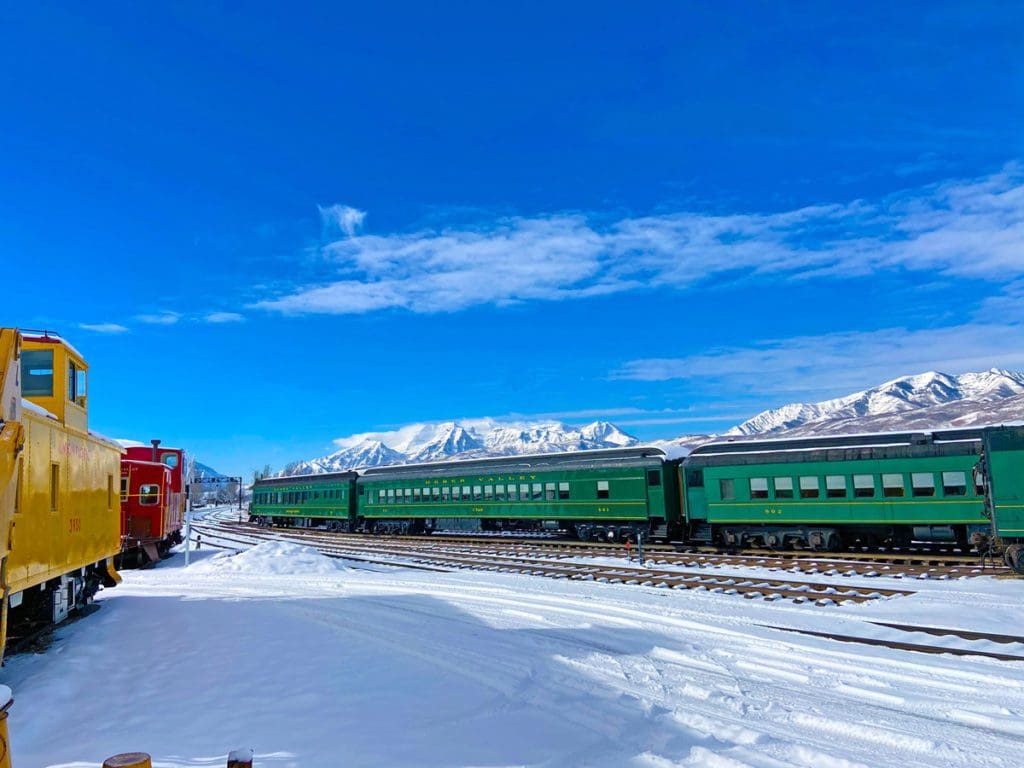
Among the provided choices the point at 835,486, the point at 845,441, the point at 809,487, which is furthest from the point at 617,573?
the point at 845,441

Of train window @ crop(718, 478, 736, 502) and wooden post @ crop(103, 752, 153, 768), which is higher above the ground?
train window @ crop(718, 478, 736, 502)

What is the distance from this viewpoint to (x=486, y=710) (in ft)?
23.7

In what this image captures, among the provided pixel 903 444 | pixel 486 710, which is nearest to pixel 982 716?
pixel 486 710

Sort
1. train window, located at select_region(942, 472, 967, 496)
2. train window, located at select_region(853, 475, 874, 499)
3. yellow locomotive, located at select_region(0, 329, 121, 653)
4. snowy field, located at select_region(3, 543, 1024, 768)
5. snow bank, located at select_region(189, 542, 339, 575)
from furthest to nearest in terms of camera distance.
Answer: snow bank, located at select_region(189, 542, 339, 575) < train window, located at select_region(853, 475, 874, 499) < train window, located at select_region(942, 472, 967, 496) < yellow locomotive, located at select_region(0, 329, 121, 653) < snowy field, located at select_region(3, 543, 1024, 768)

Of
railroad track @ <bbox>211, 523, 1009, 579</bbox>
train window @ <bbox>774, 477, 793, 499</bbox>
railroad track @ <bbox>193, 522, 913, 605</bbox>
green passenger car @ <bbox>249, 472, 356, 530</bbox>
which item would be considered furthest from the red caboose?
train window @ <bbox>774, 477, 793, 499</bbox>

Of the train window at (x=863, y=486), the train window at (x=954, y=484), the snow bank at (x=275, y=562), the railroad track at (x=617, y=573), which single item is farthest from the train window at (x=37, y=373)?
the train window at (x=954, y=484)

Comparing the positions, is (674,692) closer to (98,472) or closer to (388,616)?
(388,616)

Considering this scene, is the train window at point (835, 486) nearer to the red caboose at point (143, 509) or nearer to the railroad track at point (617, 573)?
the railroad track at point (617, 573)

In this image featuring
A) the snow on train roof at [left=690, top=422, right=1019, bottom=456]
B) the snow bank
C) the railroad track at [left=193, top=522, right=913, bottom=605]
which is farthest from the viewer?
the snow bank

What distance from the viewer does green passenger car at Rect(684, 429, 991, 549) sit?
19.7 meters

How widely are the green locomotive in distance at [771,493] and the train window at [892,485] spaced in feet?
0.12

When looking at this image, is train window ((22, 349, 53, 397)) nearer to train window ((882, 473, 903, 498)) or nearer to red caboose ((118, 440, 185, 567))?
red caboose ((118, 440, 185, 567))

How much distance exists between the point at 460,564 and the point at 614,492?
329 inches

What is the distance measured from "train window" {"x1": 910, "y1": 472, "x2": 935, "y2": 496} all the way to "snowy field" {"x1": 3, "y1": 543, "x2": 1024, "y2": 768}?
6533 millimetres
